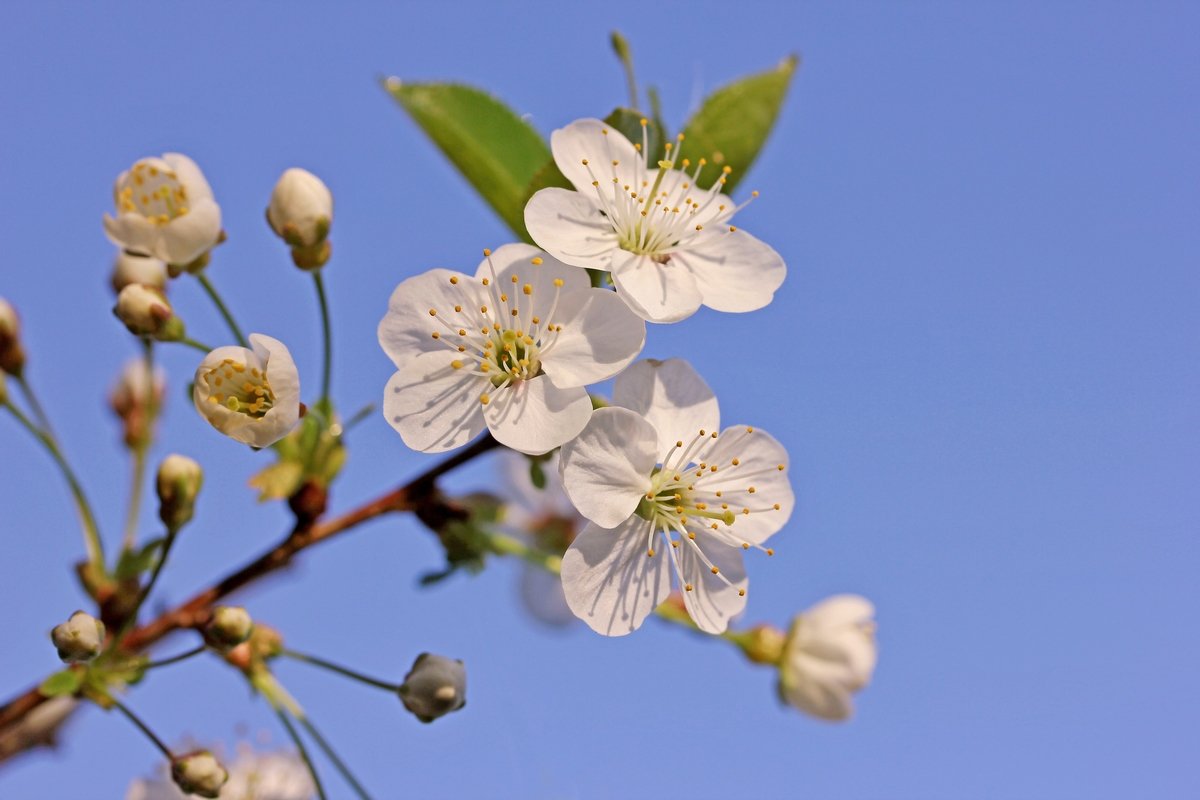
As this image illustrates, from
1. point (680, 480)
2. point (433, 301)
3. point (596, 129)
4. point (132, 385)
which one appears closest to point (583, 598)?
point (680, 480)

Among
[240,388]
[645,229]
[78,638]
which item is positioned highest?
[645,229]

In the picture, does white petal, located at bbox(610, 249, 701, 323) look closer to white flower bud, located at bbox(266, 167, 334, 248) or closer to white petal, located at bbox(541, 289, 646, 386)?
white petal, located at bbox(541, 289, 646, 386)

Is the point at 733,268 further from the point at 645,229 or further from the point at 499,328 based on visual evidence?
the point at 499,328

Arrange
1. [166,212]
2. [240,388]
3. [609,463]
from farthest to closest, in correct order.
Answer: [166,212]
[240,388]
[609,463]

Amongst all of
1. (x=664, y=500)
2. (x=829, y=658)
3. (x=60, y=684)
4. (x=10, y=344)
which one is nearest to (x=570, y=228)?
(x=664, y=500)

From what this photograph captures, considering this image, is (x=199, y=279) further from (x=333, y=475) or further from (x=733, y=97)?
(x=733, y=97)

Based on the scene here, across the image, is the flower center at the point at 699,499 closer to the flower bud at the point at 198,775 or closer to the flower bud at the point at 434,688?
the flower bud at the point at 434,688

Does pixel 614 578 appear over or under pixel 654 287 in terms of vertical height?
under

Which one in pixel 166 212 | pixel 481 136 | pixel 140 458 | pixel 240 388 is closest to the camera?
pixel 240 388
